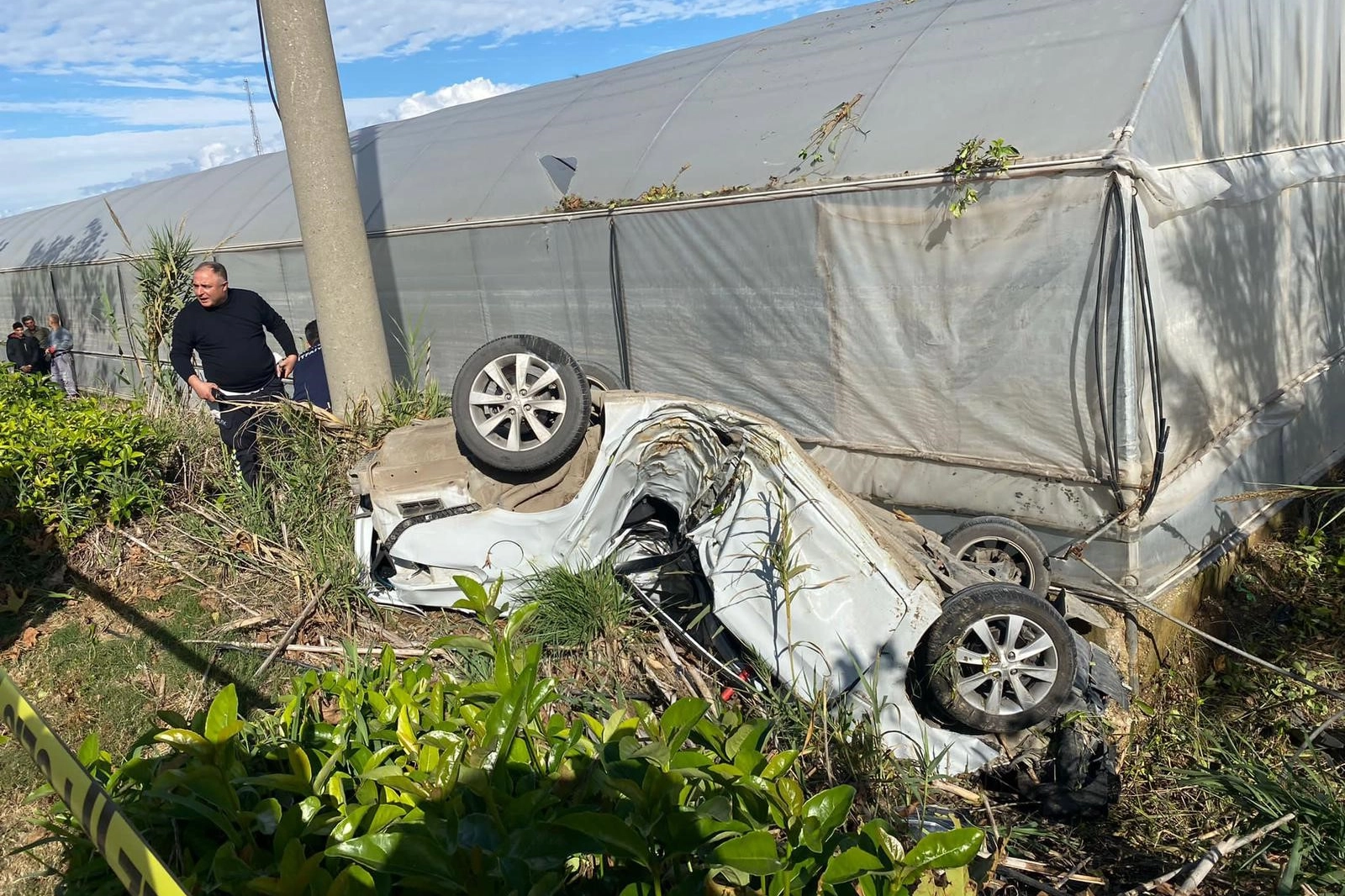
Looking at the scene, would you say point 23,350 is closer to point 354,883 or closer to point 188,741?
point 188,741

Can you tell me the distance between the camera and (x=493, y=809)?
181cm

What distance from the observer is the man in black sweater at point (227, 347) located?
638 cm

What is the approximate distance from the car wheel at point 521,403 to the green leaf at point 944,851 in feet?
11.3

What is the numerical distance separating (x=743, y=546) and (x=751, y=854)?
271 centimetres

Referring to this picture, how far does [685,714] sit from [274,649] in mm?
3380

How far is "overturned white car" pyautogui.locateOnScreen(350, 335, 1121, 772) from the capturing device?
4281mm

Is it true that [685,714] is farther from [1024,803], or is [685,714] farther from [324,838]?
[1024,803]

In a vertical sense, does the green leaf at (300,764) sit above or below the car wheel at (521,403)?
below

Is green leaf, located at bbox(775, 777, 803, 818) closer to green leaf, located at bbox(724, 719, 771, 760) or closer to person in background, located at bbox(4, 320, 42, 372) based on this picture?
green leaf, located at bbox(724, 719, 771, 760)

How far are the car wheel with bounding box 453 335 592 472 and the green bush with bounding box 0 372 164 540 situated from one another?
2.41 m

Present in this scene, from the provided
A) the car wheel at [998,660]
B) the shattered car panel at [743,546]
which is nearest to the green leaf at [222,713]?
the shattered car panel at [743,546]

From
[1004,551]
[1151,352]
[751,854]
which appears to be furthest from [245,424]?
[1151,352]

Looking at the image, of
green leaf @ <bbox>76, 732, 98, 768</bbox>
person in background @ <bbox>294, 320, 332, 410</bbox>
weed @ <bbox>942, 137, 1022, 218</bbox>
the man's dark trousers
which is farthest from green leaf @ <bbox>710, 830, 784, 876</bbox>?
→ person in background @ <bbox>294, 320, 332, 410</bbox>

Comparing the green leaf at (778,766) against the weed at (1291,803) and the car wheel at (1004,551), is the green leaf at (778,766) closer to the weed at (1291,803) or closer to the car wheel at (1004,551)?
the weed at (1291,803)
